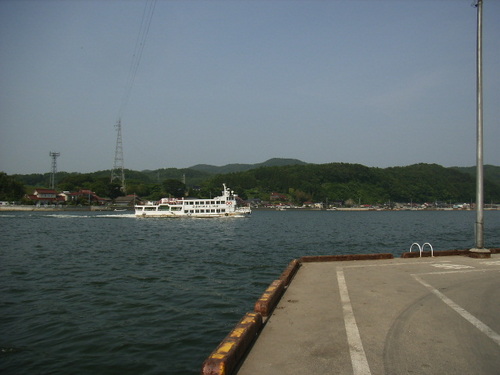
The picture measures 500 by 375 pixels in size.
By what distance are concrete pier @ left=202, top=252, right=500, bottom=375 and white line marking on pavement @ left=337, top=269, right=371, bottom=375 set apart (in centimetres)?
1

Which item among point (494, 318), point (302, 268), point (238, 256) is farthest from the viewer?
point (238, 256)

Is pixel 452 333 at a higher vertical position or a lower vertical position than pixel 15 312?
higher

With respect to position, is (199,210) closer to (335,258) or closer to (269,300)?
(335,258)

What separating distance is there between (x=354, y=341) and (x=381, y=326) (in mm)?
878

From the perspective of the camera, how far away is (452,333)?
5.68 meters

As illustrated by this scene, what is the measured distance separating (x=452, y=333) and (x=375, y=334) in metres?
1.20

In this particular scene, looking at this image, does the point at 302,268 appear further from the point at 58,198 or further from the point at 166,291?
the point at 58,198

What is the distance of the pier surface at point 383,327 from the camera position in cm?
466

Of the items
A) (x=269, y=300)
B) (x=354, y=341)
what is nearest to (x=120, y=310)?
(x=269, y=300)

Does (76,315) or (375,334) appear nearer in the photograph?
(375,334)

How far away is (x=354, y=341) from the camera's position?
539cm

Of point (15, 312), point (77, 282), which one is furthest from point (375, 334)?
point (77, 282)

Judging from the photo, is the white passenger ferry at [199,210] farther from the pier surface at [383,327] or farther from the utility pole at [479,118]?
the pier surface at [383,327]

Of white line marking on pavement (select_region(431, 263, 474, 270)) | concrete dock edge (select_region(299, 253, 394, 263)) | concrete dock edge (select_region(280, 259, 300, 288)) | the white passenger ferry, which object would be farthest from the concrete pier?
the white passenger ferry
